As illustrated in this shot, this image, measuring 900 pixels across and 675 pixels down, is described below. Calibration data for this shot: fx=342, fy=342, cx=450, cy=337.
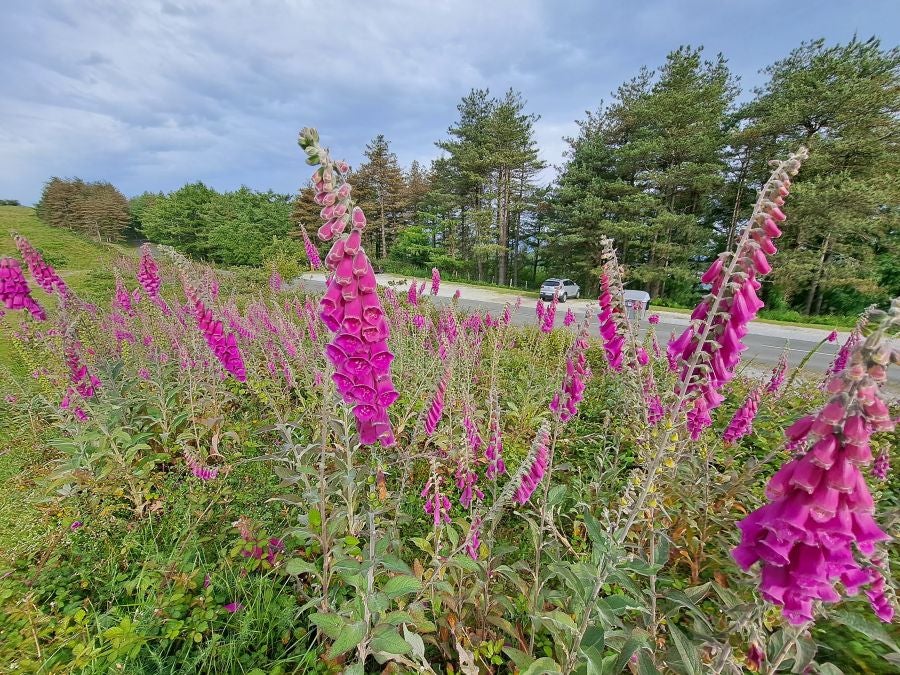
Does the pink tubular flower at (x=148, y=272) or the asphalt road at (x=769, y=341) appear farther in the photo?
the asphalt road at (x=769, y=341)

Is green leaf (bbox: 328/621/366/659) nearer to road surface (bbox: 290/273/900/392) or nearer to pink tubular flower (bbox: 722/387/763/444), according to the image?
pink tubular flower (bbox: 722/387/763/444)

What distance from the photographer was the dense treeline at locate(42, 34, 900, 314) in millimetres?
19609

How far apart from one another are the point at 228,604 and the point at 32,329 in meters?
4.52

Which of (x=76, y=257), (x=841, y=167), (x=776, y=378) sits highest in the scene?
(x=841, y=167)

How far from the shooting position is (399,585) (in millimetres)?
1557

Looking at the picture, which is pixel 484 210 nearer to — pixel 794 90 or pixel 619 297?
pixel 794 90

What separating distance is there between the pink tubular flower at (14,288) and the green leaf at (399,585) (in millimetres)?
5538

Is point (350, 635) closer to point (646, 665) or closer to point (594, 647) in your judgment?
point (594, 647)

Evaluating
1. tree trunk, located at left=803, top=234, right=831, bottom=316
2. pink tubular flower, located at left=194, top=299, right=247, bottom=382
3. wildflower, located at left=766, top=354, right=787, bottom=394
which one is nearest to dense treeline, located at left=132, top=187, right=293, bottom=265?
pink tubular flower, located at left=194, top=299, right=247, bottom=382

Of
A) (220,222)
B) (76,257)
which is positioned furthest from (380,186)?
(76,257)

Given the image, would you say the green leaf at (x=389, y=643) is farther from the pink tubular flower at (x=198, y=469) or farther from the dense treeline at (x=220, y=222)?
the dense treeline at (x=220, y=222)

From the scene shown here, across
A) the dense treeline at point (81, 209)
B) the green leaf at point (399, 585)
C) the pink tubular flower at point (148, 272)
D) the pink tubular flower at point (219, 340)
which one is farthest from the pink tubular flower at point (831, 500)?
the dense treeline at point (81, 209)

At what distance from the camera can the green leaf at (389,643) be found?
1378 millimetres

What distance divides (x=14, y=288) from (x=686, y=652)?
687 centimetres
